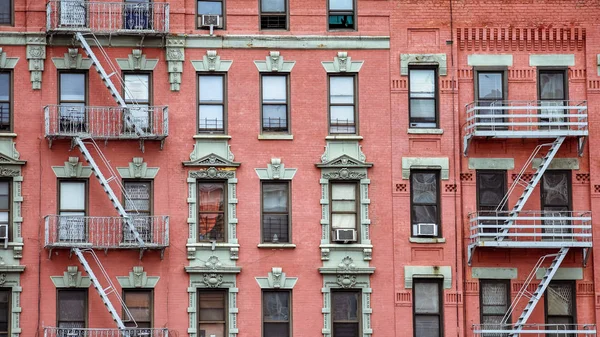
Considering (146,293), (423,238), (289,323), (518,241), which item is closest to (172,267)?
(146,293)

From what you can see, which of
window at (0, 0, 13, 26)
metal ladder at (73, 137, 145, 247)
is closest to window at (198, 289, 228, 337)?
metal ladder at (73, 137, 145, 247)

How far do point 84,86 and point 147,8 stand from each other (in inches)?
114

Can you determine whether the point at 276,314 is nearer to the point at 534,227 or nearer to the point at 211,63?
the point at 211,63

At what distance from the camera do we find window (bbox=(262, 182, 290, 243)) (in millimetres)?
39812

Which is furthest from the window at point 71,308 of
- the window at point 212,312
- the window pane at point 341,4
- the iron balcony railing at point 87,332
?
the window pane at point 341,4

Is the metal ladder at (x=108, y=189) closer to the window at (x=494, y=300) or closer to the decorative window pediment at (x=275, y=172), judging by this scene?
the decorative window pediment at (x=275, y=172)

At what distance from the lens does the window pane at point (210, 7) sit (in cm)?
4066

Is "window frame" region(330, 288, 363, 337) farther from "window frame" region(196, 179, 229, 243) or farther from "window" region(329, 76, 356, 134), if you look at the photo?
→ "window" region(329, 76, 356, 134)

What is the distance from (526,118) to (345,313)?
25.5ft

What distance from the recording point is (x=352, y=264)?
1556 inches

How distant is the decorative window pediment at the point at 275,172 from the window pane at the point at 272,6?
4500mm

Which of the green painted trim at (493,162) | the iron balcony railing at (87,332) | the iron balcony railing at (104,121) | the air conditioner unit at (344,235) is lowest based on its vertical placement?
the iron balcony railing at (87,332)

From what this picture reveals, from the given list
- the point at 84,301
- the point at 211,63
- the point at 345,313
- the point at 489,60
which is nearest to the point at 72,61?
the point at 211,63

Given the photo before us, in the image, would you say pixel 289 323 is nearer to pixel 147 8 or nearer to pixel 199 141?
pixel 199 141
